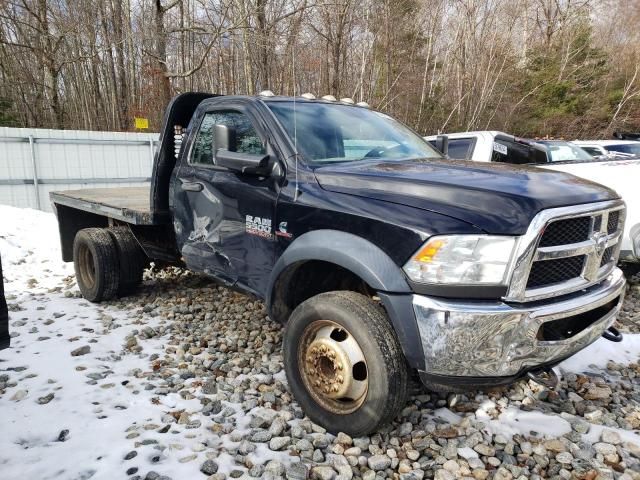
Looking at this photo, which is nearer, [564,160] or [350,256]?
[350,256]

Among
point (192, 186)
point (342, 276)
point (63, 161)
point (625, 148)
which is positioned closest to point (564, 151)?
point (625, 148)

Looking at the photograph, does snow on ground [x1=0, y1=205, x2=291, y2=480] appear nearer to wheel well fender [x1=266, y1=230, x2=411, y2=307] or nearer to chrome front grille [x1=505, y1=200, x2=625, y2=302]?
wheel well fender [x1=266, y1=230, x2=411, y2=307]

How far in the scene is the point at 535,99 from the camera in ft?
78.3

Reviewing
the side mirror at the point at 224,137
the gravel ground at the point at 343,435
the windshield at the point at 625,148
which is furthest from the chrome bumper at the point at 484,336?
the windshield at the point at 625,148

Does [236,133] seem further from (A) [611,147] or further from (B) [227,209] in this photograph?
(A) [611,147]

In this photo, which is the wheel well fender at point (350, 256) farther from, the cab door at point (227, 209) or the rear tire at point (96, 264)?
the rear tire at point (96, 264)

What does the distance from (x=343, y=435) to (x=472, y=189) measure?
59.0 inches

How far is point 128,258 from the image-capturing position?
484 centimetres

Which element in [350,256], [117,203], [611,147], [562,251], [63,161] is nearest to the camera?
[562,251]

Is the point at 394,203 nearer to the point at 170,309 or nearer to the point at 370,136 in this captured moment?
the point at 370,136

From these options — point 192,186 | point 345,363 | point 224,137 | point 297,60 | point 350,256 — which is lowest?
point 345,363

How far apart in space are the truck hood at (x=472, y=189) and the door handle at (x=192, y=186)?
49.9 inches

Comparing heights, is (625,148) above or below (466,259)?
above

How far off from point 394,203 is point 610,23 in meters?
33.3
